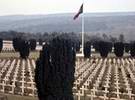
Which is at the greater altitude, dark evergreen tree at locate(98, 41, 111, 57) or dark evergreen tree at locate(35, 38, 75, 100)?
dark evergreen tree at locate(35, 38, 75, 100)

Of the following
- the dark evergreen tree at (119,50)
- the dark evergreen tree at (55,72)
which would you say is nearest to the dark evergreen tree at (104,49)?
the dark evergreen tree at (119,50)

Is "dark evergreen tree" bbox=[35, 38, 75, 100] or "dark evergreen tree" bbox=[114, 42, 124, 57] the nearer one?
"dark evergreen tree" bbox=[35, 38, 75, 100]

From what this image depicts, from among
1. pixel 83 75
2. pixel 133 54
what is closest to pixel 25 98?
pixel 83 75

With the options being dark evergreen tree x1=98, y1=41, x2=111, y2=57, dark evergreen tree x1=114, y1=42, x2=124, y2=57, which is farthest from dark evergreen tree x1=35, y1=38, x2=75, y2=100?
dark evergreen tree x1=114, y1=42, x2=124, y2=57

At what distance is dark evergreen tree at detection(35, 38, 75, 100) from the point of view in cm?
1636

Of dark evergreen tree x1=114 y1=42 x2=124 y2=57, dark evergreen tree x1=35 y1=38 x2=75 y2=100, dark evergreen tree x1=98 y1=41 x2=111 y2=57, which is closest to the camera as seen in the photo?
dark evergreen tree x1=35 y1=38 x2=75 y2=100

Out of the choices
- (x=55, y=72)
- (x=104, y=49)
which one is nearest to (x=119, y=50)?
(x=104, y=49)

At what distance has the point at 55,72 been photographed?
16.5 meters

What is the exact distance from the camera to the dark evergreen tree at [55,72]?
16.4 meters

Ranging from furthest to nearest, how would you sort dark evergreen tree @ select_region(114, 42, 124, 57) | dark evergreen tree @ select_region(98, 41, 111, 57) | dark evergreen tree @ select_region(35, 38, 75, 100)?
1. dark evergreen tree @ select_region(114, 42, 124, 57)
2. dark evergreen tree @ select_region(98, 41, 111, 57)
3. dark evergreen tree @ select_region(35, 38, 75, 100)

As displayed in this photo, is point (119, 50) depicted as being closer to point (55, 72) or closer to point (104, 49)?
point (104, 49)

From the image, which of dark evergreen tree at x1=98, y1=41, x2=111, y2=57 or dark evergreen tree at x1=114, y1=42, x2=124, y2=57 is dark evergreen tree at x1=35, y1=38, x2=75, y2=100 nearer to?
dark evergreen tree at x1=98, y1=41, x2=111, y2=57

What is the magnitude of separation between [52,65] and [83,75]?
1162cm

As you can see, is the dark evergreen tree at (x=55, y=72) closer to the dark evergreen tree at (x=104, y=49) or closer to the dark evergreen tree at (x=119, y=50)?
the dark evergreen tree at (x=104, y=49)
